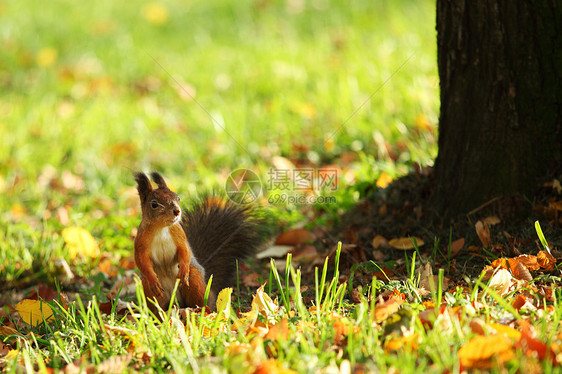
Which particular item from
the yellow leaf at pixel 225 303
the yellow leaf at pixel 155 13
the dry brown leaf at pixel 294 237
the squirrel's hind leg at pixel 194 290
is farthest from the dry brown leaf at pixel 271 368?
the yellow leaf at pixel 155 13

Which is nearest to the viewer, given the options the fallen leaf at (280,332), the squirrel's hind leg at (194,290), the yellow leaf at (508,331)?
the yellow leaf at (508,331)

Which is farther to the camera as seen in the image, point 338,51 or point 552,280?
point 338,51

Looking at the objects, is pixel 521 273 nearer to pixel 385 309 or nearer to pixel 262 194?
pixel 385 309

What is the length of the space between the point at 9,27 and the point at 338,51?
148 inches

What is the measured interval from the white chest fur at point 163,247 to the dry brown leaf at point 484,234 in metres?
1.24

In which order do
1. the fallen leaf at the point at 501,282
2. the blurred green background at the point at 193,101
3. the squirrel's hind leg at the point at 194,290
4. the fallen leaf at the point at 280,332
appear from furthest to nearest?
the blurred green background at the point at 193,101 → the squirrel's hind leg at the point at 194,290 → the fallen leaf at the point at 501,282 → the fallen leaf at the point at 280,332

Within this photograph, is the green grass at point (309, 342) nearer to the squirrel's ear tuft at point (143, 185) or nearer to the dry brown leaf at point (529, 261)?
the dry brown leaf at point (529, 261)

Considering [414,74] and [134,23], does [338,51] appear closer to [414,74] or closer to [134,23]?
[414,74]

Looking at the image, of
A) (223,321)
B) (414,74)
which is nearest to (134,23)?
(414,74)

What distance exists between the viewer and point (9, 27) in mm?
6812

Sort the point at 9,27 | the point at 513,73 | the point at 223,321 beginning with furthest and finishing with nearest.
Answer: the point at 9,27 → the point at 513,73 → the point at 223,321

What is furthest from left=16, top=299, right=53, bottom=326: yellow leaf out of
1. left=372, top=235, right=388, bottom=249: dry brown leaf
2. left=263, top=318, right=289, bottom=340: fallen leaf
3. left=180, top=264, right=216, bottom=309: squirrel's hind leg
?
left=372, top=235, right=388, bottom=249: dry brown leaf

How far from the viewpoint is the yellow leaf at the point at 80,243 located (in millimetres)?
3201

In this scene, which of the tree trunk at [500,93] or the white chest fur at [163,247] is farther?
the tree trunk at [500,93]
